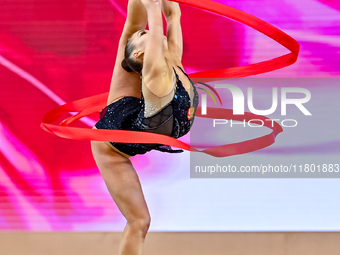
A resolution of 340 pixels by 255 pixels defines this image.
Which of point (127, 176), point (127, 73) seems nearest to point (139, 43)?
point (127, 73)

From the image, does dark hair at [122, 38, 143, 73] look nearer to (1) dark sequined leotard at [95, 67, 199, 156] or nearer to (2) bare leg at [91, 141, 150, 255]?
(1) dark sequined leotard at [95, 67, 199, 156]

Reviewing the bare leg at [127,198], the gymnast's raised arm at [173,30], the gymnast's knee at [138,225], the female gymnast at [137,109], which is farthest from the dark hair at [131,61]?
the gymnast's knee at [138,225]

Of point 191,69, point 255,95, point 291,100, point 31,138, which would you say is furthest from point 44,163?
point 291,100

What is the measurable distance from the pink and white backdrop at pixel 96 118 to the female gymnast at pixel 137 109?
0.62m

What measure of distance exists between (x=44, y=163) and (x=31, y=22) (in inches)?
37.1

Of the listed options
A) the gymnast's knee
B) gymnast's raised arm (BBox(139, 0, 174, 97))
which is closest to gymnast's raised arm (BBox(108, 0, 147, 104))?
gymnast's raised arm (BBox(139, 0, 174, 97))

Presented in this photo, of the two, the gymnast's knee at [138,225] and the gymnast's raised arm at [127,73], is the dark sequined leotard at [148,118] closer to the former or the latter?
the gymnast's raised arm at [127,73]

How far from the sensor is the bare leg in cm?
172

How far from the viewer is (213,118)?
95.0 inches

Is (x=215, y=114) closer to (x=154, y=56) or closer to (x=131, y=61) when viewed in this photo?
(x=131, y=61)

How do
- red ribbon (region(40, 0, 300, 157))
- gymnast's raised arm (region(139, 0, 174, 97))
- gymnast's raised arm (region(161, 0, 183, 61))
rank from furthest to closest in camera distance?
1. gymnast's raised arm (region(161, 0, 183, 61))
2. red ribbon (region(40, 0, 300, 157))
3. gymnast's raised arm (region(139, 0, 174, 97))

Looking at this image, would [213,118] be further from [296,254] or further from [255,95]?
[296,254]

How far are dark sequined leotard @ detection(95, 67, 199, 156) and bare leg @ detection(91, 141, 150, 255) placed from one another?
78 mm

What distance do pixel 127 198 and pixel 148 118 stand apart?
399 mm
